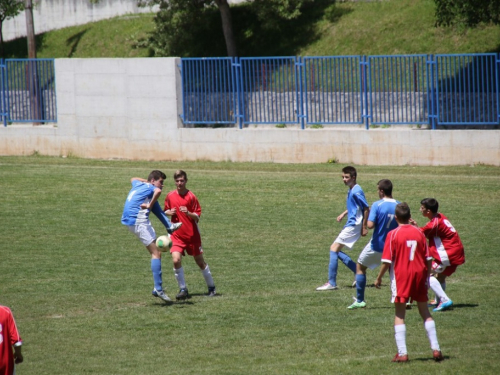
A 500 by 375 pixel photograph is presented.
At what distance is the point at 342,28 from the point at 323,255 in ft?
79.5

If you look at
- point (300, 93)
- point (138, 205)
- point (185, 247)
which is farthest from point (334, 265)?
point (300, 93)

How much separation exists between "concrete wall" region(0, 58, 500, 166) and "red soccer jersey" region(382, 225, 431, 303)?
50.4 ft

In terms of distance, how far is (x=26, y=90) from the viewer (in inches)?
1161

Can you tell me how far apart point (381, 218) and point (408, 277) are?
238 centimetres

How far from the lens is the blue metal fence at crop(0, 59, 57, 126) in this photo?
29.1 metres

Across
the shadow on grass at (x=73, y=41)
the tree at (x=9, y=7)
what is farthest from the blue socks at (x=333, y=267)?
the tree at (x=9, y=7)

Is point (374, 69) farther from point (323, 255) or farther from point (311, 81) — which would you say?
point (323, 255)

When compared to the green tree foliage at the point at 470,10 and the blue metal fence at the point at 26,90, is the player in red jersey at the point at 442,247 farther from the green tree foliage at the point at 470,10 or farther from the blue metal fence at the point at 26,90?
the blue metal fence at the point at 26,90

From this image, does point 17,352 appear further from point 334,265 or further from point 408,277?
point 334,265

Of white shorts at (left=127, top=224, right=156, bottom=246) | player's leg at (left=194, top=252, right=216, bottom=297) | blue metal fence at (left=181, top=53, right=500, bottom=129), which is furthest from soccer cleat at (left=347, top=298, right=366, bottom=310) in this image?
blue metal fence at (left=181, top=53, right=500, bottom=129)

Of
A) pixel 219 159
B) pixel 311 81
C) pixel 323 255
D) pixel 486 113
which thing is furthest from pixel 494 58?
pixel 323 255

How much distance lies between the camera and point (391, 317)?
10531 millimetres

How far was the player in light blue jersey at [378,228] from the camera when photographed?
10875 millimetres

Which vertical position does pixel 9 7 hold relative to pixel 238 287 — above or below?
above
